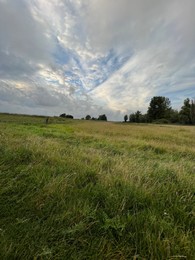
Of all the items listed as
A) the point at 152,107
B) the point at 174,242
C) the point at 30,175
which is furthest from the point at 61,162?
the point at 152,107

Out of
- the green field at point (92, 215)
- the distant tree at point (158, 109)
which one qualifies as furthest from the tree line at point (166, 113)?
the green field at point (92, 215)

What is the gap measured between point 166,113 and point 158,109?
4.36 meters

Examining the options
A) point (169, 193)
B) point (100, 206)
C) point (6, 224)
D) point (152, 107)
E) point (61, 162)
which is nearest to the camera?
point (6, 224)

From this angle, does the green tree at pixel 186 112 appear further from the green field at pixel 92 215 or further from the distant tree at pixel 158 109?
the green field at pixel 92 215

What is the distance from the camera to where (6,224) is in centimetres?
248

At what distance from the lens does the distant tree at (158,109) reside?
8856cm

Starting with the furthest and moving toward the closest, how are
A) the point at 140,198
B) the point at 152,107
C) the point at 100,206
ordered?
the point at 152,107 < the point at 140,198 < the point at 100,206

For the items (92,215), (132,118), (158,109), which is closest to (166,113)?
(158,109)

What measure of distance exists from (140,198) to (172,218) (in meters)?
0.61

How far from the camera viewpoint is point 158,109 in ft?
294

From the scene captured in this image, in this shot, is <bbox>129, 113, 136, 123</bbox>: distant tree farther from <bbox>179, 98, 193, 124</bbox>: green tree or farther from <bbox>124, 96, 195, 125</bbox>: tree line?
<bbox>179, 98, 193, 124</bbox>: green tree

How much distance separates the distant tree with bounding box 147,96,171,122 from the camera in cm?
8856

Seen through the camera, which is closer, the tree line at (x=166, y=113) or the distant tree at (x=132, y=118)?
the tree line at (x=166, y=113)

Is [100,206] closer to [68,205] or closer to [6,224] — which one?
[68,205]
